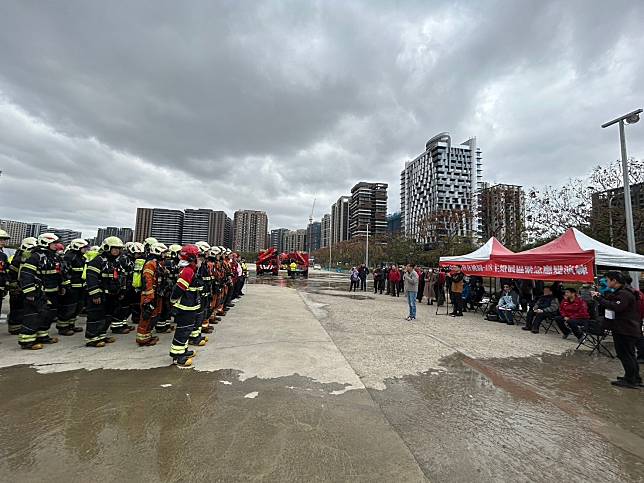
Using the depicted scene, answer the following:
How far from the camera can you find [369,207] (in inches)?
4242

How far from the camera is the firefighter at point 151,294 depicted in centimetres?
538

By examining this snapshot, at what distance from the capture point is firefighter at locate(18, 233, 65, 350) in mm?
5152

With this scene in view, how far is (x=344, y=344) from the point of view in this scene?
6348 millimetres

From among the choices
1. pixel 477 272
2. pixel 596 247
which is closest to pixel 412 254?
pixel 477 272

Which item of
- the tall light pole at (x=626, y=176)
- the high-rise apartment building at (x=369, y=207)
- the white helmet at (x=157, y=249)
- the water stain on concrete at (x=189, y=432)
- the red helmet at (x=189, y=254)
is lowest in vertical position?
the water stain on concrete at (x=189, y=432)

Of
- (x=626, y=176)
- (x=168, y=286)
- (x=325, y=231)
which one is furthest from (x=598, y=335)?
(x=325, y=231)

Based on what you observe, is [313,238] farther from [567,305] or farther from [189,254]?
[189,254]

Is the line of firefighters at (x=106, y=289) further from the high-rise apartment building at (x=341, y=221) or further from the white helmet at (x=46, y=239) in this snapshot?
the high-rise apartment building at (x=341, y=221)

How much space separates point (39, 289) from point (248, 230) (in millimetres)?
118662

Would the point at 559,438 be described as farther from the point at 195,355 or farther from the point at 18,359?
the point at 18,359

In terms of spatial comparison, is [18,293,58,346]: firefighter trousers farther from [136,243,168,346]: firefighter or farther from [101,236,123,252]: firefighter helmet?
[136,243,168,346]: firefighter

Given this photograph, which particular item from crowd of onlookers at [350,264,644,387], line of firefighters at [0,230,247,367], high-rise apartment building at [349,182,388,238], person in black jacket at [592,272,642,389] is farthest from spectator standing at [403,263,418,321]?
high-rise apartment building at [349,182,388,238]

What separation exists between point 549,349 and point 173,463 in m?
7.54

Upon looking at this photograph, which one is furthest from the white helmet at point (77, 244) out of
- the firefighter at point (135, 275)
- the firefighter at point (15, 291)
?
the firefighter at point (135, 275)
